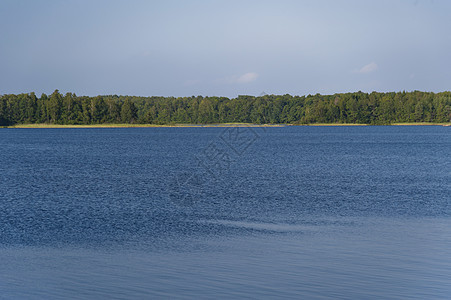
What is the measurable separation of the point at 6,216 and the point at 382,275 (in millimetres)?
20278

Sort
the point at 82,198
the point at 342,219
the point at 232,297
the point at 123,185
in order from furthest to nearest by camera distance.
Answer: the point at 123,185
the point at 82,198
the point at 342,219
the point at 232,297

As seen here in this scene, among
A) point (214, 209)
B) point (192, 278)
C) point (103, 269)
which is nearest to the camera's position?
point (192, 278)

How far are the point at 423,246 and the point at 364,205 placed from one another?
1144 centimetres

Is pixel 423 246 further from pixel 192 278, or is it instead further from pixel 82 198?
pixel 82 198

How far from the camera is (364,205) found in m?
31.8

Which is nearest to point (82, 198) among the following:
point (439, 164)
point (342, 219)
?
point (342, 219)

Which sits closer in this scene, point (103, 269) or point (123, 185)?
point (103, 269)

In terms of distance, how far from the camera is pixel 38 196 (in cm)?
3656

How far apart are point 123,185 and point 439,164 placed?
Answer: 4181cm

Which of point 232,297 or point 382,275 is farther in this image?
point 382,275

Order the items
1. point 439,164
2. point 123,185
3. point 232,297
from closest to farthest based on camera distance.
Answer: point 232,297, point 123,185, point 439,164

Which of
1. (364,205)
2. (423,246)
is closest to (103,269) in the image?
(423,246)

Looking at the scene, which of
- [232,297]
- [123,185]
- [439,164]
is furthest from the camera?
[439,164]

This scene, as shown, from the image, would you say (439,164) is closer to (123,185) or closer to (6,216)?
(123,185)
